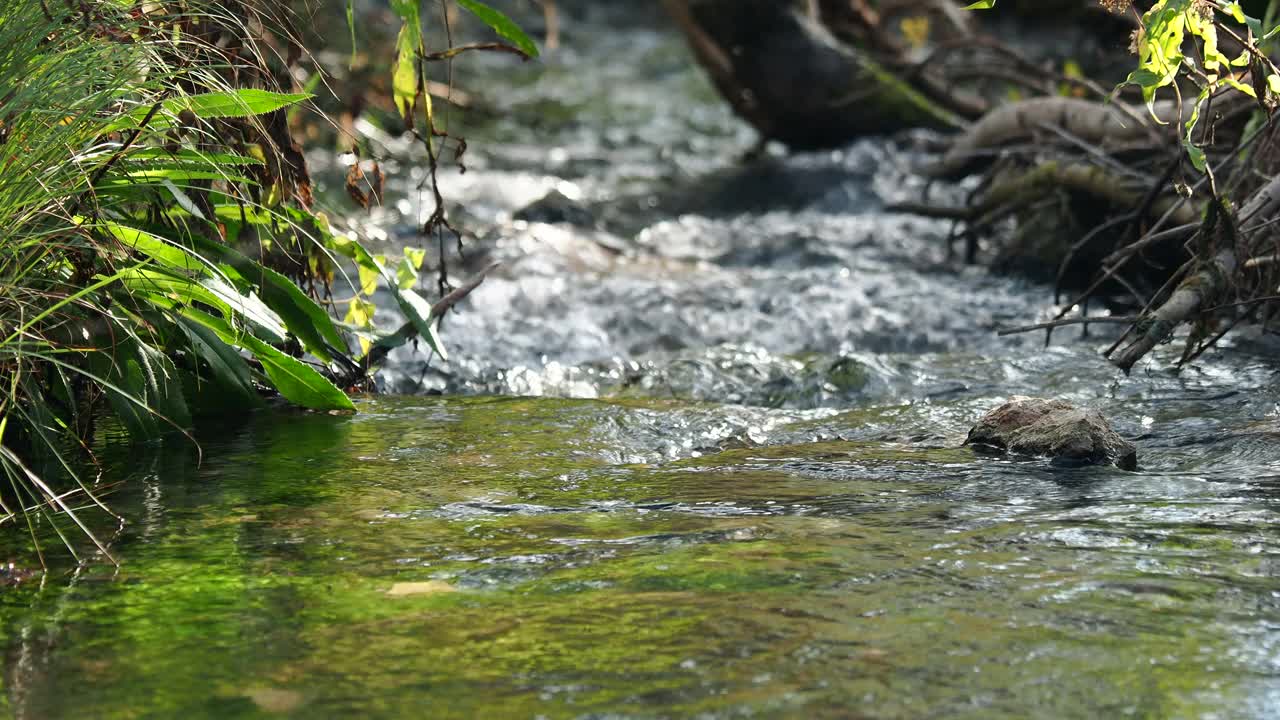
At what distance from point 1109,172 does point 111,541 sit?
15.0ft

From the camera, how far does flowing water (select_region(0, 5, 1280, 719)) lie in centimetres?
181

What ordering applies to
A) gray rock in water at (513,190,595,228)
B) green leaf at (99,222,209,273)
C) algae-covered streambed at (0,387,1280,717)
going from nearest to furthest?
1. algae-covered streambed at (0,387,1280,717)
2. green leaf at (99,222,209,273)
3. gray rock in water at (513,190,595,228)

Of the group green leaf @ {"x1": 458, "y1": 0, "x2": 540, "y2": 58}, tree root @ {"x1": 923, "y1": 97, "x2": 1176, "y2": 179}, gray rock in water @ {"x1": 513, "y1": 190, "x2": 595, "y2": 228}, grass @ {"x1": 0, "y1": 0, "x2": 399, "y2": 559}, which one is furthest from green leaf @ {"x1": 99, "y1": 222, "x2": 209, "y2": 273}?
gray rock in water @ {"x1": 513, "y1": 190, "x2": 595, "y2": 228}

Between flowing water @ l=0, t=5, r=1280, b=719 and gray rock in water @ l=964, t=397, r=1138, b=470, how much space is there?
8cm

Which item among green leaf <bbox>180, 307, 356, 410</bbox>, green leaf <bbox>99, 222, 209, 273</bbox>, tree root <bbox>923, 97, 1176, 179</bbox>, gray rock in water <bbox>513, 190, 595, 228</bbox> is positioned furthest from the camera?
gray rock in water <bbox>513, 190, 595, 228</bbox>

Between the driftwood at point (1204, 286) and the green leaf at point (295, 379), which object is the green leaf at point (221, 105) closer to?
the green leaf at point (295, 379)

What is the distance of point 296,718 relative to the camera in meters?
1.73

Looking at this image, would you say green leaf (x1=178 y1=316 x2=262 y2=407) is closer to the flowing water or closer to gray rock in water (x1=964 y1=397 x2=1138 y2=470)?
the flowing water

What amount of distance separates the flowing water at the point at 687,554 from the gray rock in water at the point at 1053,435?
8 centimetres

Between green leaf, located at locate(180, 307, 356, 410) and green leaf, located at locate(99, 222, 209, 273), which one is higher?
green leaf, located at locate(99, 222, 209, 273)

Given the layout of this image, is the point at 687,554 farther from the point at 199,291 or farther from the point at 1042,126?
the point at 1042,126

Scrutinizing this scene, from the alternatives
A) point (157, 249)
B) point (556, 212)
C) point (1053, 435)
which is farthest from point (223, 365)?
point (556, 212)

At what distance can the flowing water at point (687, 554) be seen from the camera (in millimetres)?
1812

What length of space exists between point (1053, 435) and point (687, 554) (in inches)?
43.1
